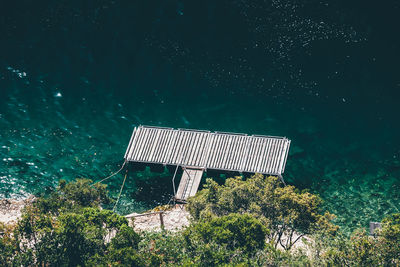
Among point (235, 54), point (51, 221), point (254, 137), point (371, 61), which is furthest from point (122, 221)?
point (371, 61)

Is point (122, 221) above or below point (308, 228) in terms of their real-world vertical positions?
below

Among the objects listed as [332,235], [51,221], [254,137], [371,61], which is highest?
[371,61]

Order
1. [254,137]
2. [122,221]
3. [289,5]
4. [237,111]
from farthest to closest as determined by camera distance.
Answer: [289,5] → [237,111] → [254,137] → [122,221]

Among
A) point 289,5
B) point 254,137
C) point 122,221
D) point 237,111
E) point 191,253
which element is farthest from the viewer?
point 289,5

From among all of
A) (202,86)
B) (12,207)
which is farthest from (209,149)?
(12,207)

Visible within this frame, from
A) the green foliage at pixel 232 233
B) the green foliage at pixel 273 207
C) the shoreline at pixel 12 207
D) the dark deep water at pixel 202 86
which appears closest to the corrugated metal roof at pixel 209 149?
the dark deep water at pixel 202 86

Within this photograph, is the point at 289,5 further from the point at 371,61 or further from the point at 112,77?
the point at 112,77
